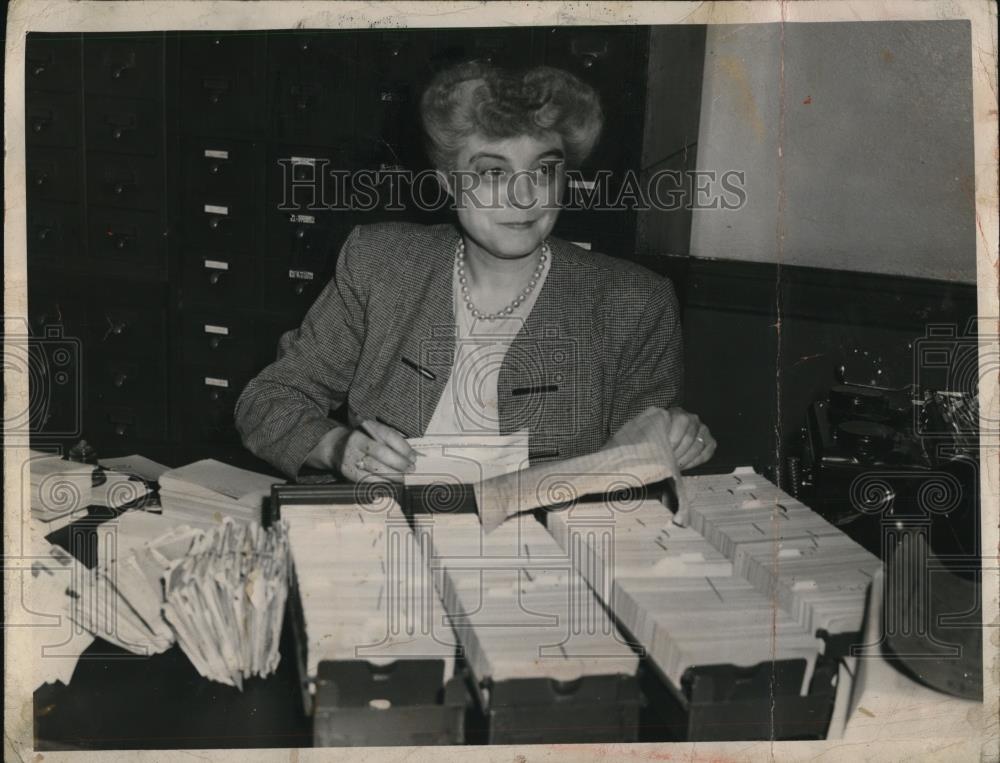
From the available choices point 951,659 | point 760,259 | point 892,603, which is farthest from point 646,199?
point 951,659

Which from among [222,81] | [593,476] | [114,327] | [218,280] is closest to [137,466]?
[114,327]

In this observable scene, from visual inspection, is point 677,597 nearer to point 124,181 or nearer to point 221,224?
point 221,224

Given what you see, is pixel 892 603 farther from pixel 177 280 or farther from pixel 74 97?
pixel 74 97

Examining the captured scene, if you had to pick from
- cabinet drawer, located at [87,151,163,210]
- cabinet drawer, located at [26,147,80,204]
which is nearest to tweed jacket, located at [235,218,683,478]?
cabinet drawer, located at [87,151,163,210]

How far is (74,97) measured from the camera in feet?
6.41

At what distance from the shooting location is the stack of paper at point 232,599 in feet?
5.33

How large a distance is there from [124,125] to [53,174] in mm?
170

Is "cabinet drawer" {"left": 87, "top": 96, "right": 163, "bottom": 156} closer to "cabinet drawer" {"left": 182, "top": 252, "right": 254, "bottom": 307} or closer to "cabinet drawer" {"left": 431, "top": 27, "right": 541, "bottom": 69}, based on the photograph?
"cabinet drawer" {"left": 182, "top": 252, "right": 254, "bottom": 307}

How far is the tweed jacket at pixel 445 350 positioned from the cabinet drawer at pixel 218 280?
0.15 m

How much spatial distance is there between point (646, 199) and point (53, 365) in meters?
1.18

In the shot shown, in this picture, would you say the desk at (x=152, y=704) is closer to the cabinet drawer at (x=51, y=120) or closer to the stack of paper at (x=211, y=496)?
Result: the stack of paper at (x=211, y=496)

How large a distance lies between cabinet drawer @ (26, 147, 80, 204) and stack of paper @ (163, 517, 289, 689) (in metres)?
0.76

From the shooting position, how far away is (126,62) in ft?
6.33

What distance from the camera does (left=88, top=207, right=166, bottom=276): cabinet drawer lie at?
1980 mm
